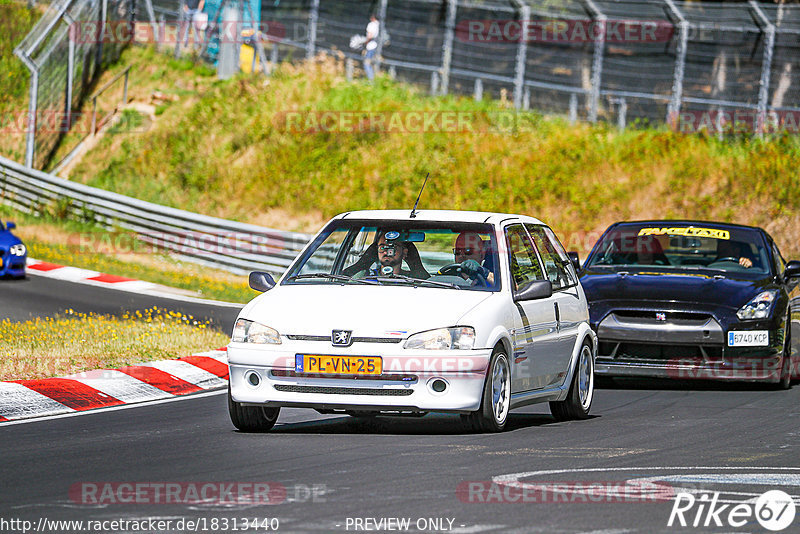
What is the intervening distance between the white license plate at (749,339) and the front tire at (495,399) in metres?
3.58

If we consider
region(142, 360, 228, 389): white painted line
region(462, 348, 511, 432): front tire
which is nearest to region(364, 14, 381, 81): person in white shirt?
region(142, 360, 228, 389): white painted line

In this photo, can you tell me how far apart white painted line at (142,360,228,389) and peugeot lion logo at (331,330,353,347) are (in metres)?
3.94

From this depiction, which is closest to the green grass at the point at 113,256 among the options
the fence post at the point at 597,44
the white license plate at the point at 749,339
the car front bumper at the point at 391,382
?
the fence post at the point at 597,44

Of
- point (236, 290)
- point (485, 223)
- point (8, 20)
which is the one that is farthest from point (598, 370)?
point (8, 20)

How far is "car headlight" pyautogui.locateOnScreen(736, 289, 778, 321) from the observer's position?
12.5m

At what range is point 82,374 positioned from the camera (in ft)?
39.7

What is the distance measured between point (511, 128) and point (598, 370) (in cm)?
2036

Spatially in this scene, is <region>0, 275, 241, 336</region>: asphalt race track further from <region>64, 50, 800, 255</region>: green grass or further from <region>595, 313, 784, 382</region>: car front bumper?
<region>64, 50, 800, 255</region>: green grass

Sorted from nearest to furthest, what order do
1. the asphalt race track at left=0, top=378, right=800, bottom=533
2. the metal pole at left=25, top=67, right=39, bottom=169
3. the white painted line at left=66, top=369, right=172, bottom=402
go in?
1. the asphalt race track at left=0, top=378, right=800, bottom=533
2. the white painted line at left=66, top=369, right=172, bottom=402
3. the metal pole at left=25, top=67, right=39, bottom=169

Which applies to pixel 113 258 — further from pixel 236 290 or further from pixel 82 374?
pixel 82 374

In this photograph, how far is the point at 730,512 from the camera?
652 cm

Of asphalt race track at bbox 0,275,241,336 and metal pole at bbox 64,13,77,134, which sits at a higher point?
metal pole at bbox 64,13,77,134

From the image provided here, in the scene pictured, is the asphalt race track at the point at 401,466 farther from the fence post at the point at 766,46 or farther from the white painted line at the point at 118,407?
the fence post at the point at 766,46

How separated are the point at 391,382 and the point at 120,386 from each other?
374 centimetres
